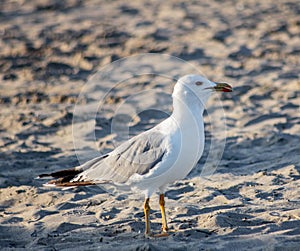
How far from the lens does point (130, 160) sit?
21.3 feet

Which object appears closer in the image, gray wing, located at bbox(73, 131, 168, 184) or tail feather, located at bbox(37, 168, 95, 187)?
gray wing, located at bbox(73, 131, 168, 184)

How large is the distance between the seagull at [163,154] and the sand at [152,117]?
0.47 metres

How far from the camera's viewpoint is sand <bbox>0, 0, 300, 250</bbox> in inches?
257

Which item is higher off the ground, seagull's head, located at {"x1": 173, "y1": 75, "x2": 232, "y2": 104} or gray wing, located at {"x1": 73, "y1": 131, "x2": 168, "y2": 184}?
seagull's head, located at {"x1": 173, "y1": 75, "x2": 232, "y2": 104}

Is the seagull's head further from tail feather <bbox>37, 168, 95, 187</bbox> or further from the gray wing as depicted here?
tail feather <bbox>37, 168, 95, 187</bbox>

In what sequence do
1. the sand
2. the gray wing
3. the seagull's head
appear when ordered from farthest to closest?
the sand → the seagull's head → the gray wing

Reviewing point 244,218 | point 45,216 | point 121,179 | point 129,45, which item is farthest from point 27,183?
point 129,45

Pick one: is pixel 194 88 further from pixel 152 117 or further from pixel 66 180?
pixel 152 117

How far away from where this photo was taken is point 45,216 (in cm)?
720

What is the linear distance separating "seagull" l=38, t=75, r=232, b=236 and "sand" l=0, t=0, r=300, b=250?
0.47 metres

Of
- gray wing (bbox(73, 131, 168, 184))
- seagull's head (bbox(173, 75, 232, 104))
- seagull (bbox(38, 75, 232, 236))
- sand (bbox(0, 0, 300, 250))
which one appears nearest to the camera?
seagull (bbox(38, 75, 232, 236))

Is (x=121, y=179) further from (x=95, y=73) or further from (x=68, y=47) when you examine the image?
(x=68, y=47)

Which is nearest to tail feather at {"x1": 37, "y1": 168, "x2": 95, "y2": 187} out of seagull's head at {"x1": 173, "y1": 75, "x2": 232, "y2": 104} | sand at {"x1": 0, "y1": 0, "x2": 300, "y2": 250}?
sand at {"x1": 0, "y1": 0, "x2": 300, "y2": 250}

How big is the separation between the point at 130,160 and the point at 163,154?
0.44 m
